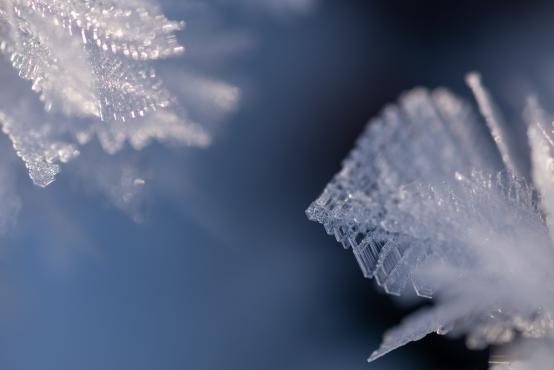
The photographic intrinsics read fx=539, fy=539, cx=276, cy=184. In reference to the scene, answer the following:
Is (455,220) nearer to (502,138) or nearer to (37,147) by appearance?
(502,138)

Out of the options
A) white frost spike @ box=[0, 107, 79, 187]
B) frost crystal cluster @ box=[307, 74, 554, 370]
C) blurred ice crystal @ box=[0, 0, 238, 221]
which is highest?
blurred ice crystal @ box=[0, 0, 238, 221]

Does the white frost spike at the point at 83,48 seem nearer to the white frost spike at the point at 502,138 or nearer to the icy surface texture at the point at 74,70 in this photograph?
the icy surface texture at the point at 74,70

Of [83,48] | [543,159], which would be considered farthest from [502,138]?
[83,48]

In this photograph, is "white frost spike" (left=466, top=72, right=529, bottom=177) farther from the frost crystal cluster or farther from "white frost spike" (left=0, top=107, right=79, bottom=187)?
"white frost spike" (left=0, top=107, right=79, bottom=187)

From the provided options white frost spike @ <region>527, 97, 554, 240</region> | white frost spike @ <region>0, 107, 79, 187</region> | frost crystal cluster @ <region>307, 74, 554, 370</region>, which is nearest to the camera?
frost crystal cluster @ <region>307, 74, 554, 370</region>

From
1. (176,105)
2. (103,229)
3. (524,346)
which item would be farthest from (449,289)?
(103,229)

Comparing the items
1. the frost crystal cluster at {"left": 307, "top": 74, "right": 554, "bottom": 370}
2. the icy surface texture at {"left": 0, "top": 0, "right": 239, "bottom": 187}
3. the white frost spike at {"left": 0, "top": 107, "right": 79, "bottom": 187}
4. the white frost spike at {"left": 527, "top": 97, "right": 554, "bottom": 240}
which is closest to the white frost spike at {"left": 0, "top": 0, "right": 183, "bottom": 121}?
the icy surface texture at {"left": 0, "top": 0, "right": 239, "bottom": 187}
